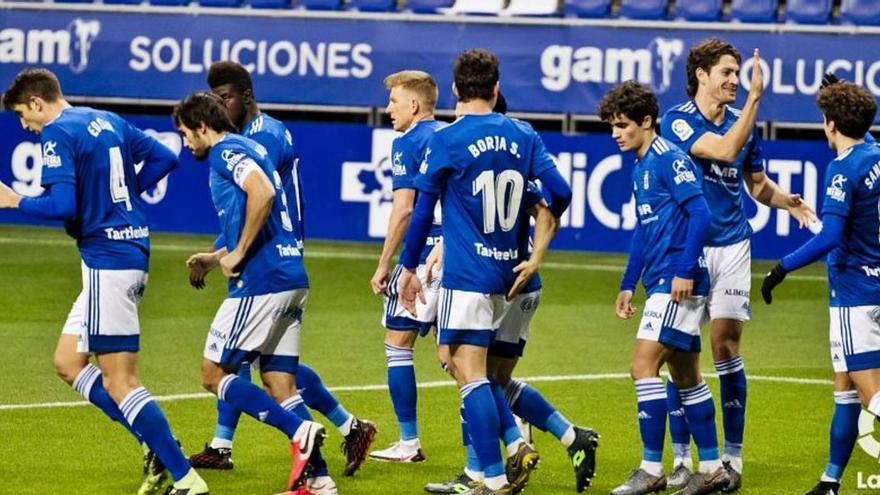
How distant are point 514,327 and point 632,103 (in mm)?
1194

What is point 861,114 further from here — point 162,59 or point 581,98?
point 162,59

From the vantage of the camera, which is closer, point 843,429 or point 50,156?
point 50,156

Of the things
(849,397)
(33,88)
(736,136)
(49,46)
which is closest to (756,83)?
(736,136)

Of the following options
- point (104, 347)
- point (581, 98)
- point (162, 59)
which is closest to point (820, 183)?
point (581, 98)

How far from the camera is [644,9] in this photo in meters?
19.5

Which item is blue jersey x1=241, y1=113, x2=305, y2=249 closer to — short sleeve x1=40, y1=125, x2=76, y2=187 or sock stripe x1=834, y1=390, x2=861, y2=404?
short sleeve x1=40, y1=125, x2=76, y2=187

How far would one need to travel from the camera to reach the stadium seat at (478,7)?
769 inches

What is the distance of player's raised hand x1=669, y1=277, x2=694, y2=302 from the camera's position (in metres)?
7.65

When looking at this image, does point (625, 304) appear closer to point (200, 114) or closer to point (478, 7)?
point (200, 114)

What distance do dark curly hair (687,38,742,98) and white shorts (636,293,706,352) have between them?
1.19 metres

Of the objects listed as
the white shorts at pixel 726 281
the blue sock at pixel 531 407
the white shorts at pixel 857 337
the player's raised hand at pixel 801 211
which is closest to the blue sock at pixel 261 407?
the blue sock at pixel 531 407

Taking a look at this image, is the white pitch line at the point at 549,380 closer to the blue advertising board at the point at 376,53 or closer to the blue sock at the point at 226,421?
the blue sock at the point at 226,421

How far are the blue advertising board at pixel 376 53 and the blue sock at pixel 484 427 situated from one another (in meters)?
11.6

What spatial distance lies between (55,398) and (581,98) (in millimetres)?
9815
